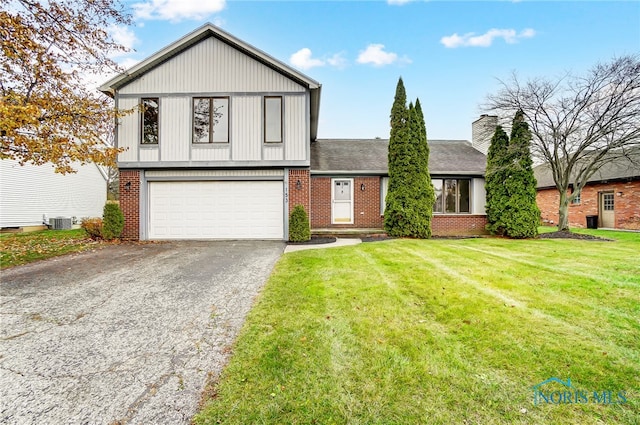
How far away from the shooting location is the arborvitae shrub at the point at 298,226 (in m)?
9.72

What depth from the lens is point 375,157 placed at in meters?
13.4

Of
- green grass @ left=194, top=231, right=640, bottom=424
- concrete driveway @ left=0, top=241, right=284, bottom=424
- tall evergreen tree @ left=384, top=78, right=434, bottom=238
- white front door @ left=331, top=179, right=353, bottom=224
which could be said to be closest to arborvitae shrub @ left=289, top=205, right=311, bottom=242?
white front door @ left=331, top=179, right=353, bottom=224

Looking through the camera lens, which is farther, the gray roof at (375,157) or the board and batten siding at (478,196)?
the board and batten siding at (478,196)

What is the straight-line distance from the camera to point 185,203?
10.1 metres

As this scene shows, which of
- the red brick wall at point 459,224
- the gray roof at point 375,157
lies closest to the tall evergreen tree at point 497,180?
the red brick wall at point 459,224

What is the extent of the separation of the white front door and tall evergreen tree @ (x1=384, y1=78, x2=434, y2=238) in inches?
66.1

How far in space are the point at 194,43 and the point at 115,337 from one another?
10.2m

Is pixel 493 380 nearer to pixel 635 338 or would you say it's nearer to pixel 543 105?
pixel 635 338

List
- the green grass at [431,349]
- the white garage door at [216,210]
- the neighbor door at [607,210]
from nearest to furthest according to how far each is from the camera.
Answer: the green grass at [431,349], the white garage door at [216,210], the neighbor door at [607,210]

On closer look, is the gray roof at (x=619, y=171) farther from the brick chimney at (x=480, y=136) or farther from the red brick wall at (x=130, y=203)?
the red brick wall at (x=130, y=203)

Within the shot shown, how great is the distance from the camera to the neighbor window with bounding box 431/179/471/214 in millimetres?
12484

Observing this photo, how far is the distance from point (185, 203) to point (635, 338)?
423 inches

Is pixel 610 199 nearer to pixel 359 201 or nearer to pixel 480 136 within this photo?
pixel 480 136

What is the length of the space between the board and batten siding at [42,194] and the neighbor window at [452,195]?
1928 cm
